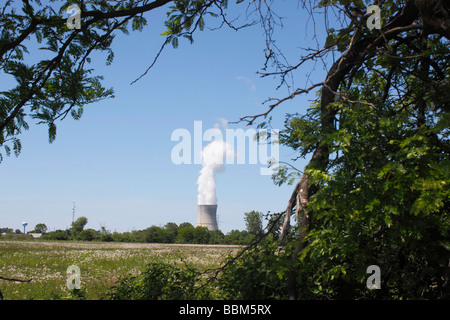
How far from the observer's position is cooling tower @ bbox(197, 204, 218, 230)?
61.8 meters

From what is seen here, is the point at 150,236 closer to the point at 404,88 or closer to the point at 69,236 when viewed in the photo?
the point at 69,236

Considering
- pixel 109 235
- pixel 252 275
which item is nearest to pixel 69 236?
pixel 109 235

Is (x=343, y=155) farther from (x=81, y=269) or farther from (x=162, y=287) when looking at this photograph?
(x=81, y=269)

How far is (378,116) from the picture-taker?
3.44m

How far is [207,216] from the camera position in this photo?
62094mm

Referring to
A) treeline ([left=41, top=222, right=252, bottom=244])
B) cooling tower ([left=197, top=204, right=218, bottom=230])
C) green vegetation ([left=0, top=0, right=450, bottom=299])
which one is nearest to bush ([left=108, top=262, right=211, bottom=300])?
green vegetation ([left=0, top=0, right=450, bottom=299])

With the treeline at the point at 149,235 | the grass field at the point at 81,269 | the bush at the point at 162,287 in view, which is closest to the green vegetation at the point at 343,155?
the bush at the point at 162,287

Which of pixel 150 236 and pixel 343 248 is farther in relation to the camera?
pixel 150 236

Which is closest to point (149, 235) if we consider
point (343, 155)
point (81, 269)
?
point (81, 269)

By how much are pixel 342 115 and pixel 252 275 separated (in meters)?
2.08

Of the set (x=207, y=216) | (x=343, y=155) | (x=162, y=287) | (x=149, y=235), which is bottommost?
(x=149, y=235)

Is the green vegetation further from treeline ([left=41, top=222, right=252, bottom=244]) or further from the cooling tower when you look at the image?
the cooling tower

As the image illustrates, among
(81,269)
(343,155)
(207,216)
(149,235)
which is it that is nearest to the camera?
(343,155)
